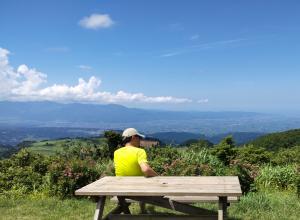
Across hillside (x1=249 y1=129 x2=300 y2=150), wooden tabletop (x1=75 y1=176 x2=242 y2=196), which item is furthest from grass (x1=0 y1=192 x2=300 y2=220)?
hillside (x1=249 y1=129 x2=300 y2=150)

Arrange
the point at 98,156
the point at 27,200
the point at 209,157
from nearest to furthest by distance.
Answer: the point at 27,200 → the point at 209,157 → the point at 98,156

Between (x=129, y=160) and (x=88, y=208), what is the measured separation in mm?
2285

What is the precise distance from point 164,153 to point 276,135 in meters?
27.3

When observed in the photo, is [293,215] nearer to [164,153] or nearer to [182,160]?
[182,160]

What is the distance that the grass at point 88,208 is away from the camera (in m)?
7.73

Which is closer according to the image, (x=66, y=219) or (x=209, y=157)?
(x=66, y=219)

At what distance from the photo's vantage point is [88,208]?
8688 mm

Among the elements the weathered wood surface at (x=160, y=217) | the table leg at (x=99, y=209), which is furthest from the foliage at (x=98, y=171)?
the table leg at (x=99, y=209)

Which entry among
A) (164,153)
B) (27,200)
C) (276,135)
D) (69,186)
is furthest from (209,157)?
(276,135)

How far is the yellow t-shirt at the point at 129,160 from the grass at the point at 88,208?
1.51 metres

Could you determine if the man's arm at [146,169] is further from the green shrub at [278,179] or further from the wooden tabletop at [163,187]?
the green shrub at [278,179]

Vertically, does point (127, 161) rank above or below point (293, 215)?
above

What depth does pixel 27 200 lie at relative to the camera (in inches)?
380

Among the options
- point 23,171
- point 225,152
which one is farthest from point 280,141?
point 23,171
